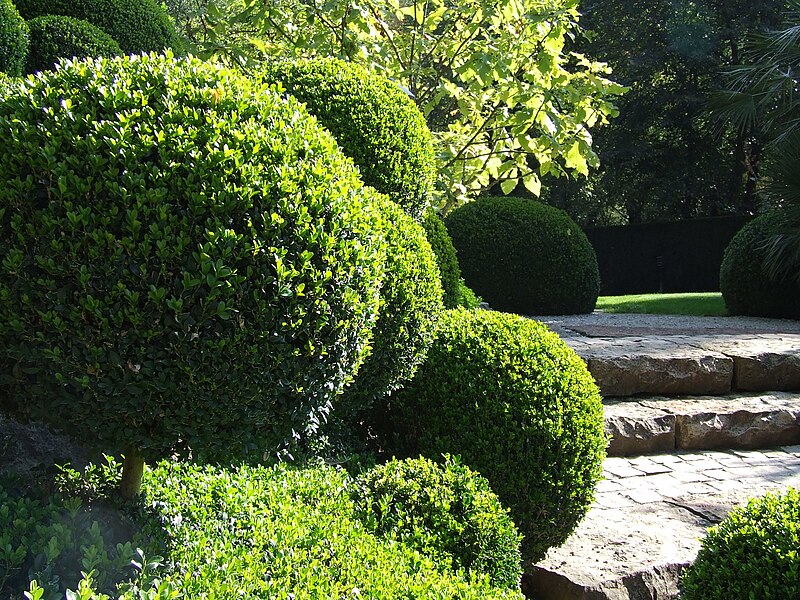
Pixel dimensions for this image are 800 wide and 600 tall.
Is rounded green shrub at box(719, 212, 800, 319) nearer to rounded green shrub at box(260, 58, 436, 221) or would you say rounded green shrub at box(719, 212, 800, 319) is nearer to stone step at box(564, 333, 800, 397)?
stone step at box(564, 333, 800, 397)

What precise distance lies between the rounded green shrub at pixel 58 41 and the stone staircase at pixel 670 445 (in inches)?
162

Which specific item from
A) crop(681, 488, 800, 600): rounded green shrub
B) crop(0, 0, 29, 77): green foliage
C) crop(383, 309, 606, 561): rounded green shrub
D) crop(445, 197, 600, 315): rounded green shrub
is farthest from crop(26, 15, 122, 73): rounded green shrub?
crop(445, 197, 600, 315): rounded green shrub

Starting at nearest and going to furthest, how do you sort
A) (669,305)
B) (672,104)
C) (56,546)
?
(56,546) < (669,305) < (672,104)

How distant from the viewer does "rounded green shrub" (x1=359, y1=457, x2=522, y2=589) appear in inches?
122

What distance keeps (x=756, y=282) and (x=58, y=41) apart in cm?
950

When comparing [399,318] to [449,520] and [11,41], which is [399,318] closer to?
[449,520]

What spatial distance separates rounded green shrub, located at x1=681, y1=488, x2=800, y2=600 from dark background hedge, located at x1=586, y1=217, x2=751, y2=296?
1626 centimetres

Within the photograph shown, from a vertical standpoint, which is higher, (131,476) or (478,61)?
(478,61)

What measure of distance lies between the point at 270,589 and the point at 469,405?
164cm

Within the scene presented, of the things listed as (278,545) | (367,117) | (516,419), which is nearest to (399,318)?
(516,419)

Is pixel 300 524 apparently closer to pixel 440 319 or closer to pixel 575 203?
pixel 440 319

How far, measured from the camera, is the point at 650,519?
4297 millimetres

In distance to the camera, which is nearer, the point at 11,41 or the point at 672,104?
the point at 11,41

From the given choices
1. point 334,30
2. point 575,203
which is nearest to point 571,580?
point 334,30
